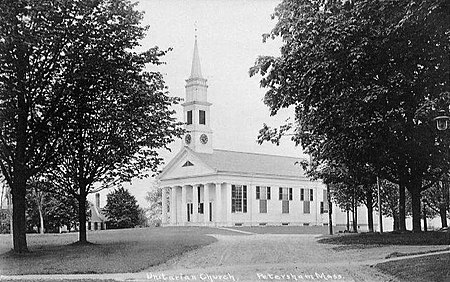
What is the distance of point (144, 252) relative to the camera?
21078mm

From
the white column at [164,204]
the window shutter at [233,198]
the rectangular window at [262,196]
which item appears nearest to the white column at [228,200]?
the window shutter at [233,198]

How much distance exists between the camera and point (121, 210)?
49.8m

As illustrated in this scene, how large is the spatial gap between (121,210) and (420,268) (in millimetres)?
36980

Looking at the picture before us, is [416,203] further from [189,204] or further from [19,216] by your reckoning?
[189,204]

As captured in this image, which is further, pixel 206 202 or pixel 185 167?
pixel 185 167

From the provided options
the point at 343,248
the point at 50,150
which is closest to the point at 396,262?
the point at 343,248

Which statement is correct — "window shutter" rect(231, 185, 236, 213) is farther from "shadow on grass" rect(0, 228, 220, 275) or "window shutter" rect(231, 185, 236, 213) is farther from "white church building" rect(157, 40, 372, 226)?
"shadow on grass" rect(0, 228, 220, 275)

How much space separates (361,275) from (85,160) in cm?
1372

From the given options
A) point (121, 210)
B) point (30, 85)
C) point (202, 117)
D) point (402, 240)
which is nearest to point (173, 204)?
point (121, 210)

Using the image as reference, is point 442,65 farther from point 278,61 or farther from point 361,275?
point 361,275

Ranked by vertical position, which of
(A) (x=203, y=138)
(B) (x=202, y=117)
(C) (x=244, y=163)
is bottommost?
(C) (x=244, y=163)

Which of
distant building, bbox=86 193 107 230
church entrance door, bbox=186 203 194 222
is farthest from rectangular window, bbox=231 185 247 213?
distant building, bbox=86 193 107 230

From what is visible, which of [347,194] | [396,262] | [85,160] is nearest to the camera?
[396,262]

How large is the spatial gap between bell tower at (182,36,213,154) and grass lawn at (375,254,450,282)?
317 inches
